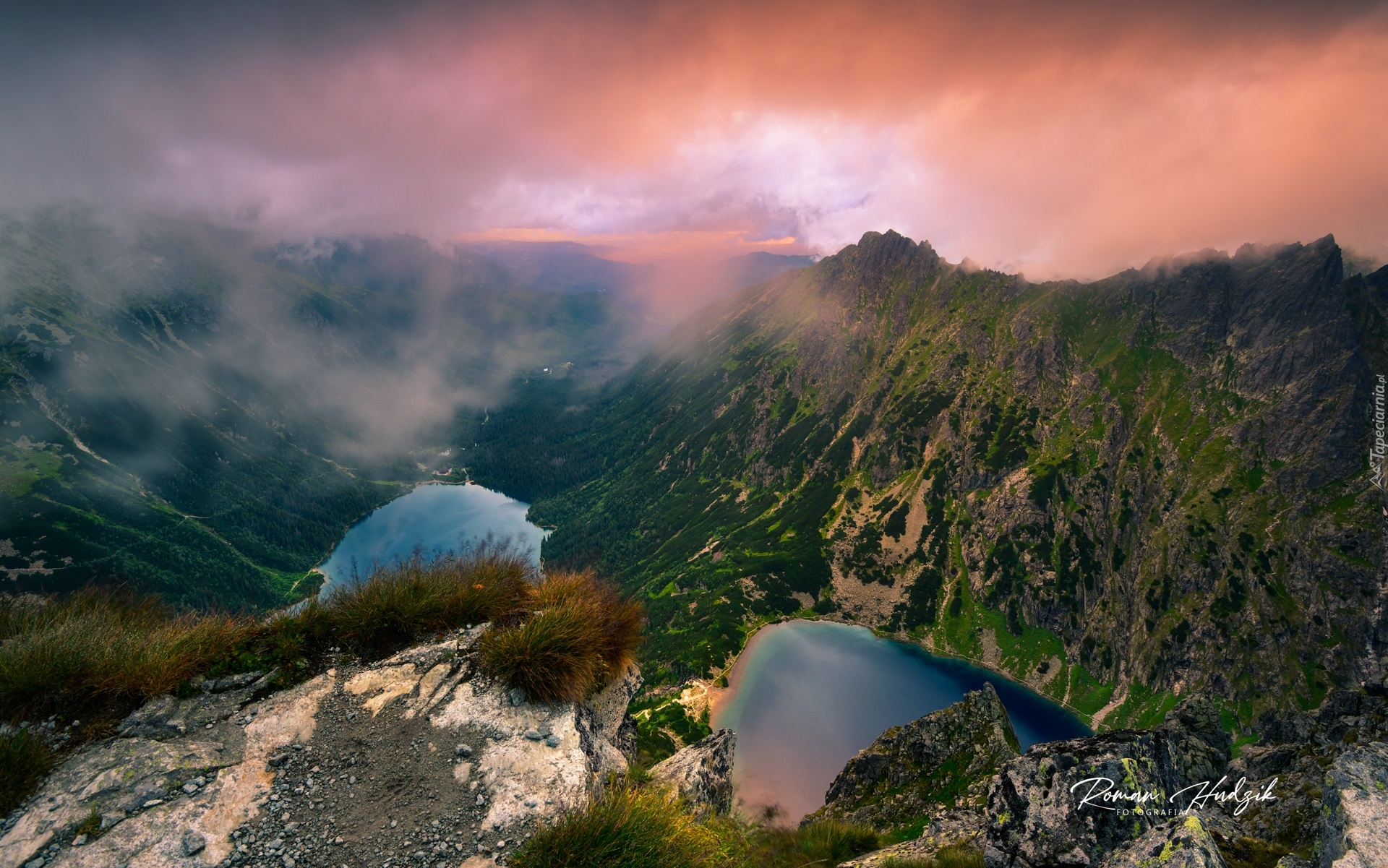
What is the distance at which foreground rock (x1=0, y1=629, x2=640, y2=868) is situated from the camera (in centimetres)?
738

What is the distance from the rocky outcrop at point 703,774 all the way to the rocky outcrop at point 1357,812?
970cm

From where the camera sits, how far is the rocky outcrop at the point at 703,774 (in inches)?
472

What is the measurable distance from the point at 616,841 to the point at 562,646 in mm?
4319

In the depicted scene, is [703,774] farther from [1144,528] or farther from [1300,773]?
[1144,528]

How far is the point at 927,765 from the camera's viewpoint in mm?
24281

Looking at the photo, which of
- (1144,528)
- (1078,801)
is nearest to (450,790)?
(1078,801)

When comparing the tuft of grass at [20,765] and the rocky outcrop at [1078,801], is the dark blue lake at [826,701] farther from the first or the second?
the tuft of grass at [20,765]

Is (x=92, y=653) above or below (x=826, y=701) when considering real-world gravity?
above

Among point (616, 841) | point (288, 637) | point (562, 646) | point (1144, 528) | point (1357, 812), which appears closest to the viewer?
point (616, 841)

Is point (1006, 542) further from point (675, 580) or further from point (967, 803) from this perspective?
point (967, 803)

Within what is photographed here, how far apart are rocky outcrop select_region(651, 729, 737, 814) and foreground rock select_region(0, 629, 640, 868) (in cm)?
197

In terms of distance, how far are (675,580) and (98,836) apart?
579 ft
